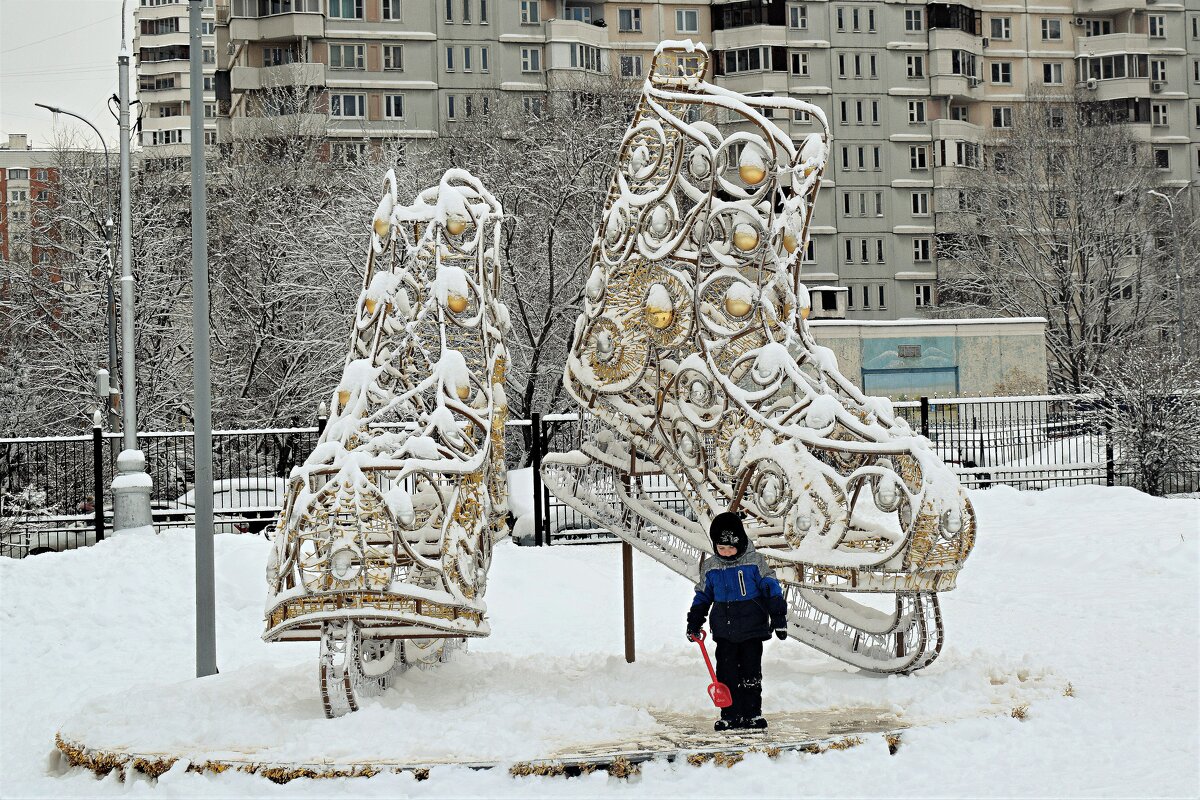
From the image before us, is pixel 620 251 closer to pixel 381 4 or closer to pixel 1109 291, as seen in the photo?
pixel 1109 291

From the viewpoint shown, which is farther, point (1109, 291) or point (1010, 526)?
point (1109, 291)

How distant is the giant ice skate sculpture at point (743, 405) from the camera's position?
968 cm

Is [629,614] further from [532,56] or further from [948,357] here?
[532,56]

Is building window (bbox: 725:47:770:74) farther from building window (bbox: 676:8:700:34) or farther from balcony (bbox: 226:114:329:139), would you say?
balcony (bbox: 226:114:329:139)

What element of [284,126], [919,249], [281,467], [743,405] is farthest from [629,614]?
[919,249]

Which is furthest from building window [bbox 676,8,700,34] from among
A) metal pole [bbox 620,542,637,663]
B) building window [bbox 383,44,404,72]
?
metal pole [bbox 620,542,637,663]

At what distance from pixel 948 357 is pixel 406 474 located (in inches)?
1144

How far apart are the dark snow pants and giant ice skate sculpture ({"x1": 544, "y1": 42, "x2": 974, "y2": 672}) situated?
0.97 metres

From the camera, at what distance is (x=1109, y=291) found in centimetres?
4619

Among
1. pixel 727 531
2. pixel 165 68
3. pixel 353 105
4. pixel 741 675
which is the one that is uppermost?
pixel 165 68

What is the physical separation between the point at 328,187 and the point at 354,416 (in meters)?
30.7

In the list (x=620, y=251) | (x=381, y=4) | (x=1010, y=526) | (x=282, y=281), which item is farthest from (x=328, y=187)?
(x=620, y=251)

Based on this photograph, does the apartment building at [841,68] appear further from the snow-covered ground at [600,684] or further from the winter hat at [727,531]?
the winter hat at [727,531]

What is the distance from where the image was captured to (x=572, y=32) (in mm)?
59750
